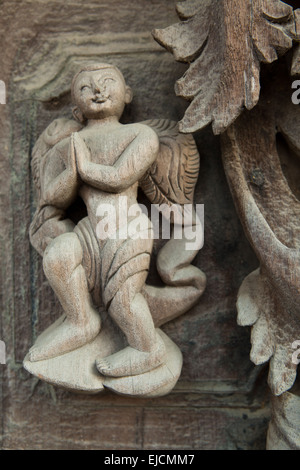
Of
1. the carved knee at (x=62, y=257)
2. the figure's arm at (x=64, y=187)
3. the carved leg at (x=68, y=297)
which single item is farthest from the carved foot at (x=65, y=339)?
the figure's arm at (x=64, y=187)

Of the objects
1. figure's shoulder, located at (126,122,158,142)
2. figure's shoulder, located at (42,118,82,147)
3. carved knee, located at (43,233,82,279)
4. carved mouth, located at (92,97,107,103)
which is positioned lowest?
carved knee, located at (43,233,82,279)

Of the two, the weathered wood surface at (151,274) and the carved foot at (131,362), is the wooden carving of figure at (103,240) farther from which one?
the weathered wood surface at (151,274)

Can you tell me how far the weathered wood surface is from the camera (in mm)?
1494

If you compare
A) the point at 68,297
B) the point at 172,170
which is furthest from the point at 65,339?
the point at 172,170

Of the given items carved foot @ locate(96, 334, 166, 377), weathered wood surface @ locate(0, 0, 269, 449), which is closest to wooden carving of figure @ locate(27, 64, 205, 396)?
carved foot @ locate(96, 334, 166, 377)

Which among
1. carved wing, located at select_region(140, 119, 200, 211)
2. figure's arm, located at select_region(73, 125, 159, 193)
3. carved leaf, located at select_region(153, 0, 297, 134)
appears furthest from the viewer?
carved wing, located at select_region(140, 119, 200, 211)

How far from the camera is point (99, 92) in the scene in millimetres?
1400

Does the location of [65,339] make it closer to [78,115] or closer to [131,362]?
[131,362]

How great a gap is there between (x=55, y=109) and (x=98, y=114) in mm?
228

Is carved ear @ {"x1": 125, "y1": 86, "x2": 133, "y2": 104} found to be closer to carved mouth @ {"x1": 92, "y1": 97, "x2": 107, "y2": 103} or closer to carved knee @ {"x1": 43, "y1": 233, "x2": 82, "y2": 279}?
carved mouth @ {"x1": 92, "y1": 97, "x2": 107, "y2": 103}

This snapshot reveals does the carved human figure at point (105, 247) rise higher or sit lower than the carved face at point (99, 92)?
lower

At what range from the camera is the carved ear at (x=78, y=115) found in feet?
4.88

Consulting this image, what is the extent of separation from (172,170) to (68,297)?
45cm
